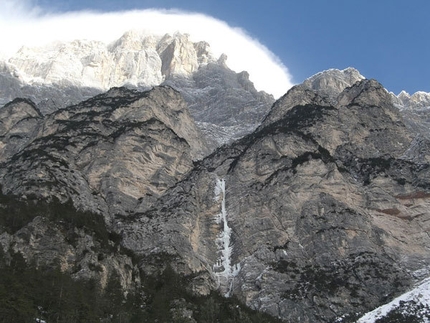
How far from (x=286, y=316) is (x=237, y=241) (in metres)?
24.9

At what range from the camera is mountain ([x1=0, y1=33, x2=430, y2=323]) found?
90.6m

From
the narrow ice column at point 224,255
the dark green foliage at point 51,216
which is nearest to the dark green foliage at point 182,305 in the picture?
the narrow ice column at point 224,255

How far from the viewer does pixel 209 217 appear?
436 ft

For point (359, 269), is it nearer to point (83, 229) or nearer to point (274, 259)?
point (274, 259)

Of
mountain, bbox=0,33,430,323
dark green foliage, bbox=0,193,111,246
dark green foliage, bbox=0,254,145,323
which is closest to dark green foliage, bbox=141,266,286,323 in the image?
mountain, bbox=0,33,430,323

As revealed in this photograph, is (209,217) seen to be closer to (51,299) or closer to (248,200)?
(248,200)

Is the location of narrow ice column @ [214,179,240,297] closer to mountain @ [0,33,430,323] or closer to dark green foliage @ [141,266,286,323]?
mountain @ [0,33,430,323]

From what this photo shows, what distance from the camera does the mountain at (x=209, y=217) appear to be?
90562 mm

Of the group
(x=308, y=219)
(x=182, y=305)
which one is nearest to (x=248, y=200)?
(x=308, y=219)

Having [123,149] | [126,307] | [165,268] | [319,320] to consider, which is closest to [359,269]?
[319,320]

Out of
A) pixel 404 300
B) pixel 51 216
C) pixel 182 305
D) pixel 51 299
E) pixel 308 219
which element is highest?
pixel 308 219

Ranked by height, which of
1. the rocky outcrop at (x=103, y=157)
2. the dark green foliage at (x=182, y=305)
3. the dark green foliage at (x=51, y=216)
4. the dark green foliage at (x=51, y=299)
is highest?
the rocky outcrop at (x=103, y=157)

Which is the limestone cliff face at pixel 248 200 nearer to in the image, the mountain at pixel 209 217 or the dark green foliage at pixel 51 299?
the mountain at pixel 209 217

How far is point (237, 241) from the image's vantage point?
124188 millimetres
